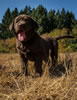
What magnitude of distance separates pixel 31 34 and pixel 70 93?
1.32 m

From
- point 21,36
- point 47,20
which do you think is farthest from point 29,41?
point 47,20

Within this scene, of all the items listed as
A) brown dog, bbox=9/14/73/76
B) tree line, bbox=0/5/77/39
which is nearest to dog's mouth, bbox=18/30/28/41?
brown dog, bbox=9/14/73/76

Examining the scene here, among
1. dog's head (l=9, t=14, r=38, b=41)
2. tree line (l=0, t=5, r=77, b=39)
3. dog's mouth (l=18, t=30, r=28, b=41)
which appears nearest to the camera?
dog's head (l=9, t=14, r=38, b=41)

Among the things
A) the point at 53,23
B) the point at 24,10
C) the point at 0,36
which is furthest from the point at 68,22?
the point at 0,36

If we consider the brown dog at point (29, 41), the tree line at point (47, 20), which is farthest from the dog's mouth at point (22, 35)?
the tree line at point (47, 20)

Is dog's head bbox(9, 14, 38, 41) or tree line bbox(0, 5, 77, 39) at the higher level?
tree line bbox(0, 5, 77, 39)

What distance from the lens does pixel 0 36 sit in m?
27.7

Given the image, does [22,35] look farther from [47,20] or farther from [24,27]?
[47,20]

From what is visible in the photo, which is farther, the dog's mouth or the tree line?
the tree line

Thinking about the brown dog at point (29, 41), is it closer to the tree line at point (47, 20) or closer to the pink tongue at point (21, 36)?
the pink tongue at point (21, 36)

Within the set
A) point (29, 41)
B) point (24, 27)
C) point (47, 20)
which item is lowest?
point (29, 41)

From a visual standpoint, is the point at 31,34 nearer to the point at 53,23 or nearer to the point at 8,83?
the point at 8,83

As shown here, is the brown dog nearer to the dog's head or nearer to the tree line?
the dog's head

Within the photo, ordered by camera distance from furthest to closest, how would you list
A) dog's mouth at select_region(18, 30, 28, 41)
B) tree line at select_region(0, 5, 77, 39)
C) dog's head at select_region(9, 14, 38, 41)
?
tree line at select_region(0, 5, 77, 39)
dog's mouth at select_region(18, 30, 28, 41)
dog's head at select_region(9, 14, 38, 41)
